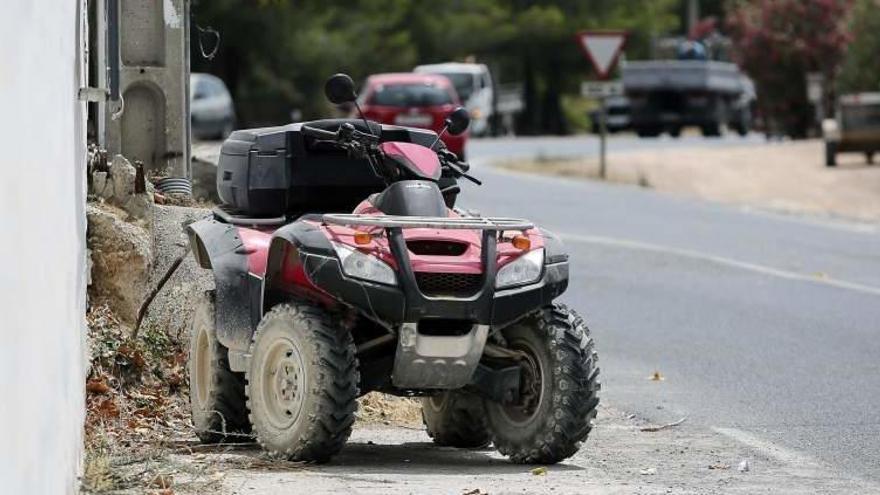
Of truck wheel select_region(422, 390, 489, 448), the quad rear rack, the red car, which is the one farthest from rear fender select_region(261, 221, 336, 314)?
the red car

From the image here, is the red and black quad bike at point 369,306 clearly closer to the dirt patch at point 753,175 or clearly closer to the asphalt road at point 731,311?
the asphalt road at point 731,311

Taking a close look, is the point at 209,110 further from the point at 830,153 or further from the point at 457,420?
the point at 457,420

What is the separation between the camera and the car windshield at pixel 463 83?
187 feet

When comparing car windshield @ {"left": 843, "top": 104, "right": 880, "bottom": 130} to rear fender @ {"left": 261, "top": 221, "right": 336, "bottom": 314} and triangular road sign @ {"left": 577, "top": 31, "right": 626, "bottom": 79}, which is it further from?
rear fender @ {"left": 261, "top": 221, "right": 336, "bottom": 314}

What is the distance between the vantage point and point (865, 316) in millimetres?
18203

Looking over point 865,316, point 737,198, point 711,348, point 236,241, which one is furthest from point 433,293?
point 737,198

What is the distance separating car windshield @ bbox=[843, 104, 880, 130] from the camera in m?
41.0

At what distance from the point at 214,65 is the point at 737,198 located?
3071cm

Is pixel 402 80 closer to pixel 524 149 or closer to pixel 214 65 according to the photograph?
pixel 524 149

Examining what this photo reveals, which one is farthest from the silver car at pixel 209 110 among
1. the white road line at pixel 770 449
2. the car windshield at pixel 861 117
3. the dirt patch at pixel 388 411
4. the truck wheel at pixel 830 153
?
the white road line at pixel 770 449

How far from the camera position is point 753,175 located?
134 feet

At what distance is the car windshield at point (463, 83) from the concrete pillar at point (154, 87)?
42348 millimetres

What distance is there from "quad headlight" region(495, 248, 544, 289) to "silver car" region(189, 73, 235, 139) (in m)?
35.1

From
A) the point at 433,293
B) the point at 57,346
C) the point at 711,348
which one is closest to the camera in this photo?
the point at 57,346
